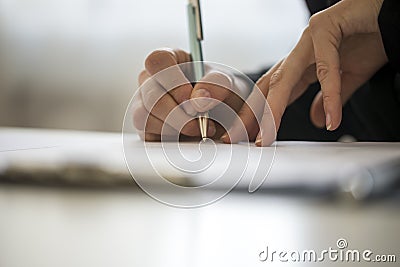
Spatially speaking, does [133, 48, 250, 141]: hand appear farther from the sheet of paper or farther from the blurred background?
the blurred background

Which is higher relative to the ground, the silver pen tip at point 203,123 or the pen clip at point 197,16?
the pen clip at point 197,16

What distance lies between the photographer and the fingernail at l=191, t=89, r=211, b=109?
0.47 meters

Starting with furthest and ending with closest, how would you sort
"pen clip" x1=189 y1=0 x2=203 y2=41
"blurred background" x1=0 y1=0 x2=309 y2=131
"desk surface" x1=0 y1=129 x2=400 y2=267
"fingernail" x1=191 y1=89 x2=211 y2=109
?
"blurred background" x1=0 y1=0 x2=309 y2=131, "pen clip" x1=189 y1=0 x2=203 y2=41, "fingernail" x1=191 y1=89 x2=211 y2=109, "desk surface" x1=0 y1=129 x2=400 y2=267

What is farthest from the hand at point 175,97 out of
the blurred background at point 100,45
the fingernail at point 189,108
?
the blurred background at point 100,45

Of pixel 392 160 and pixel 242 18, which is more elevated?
pixel 242 18

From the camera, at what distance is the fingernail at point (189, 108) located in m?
0.48

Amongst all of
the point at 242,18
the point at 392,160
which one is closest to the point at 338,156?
the point at 392,160

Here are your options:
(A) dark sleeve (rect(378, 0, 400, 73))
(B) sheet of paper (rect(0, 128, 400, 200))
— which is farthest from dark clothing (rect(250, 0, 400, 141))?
(B) sheet of paper (rect(0, 128, 400, 200))

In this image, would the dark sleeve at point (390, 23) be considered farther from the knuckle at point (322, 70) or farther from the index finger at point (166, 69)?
the index finger at point (166, 69)

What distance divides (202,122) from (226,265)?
153mm

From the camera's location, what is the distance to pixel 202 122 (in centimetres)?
47

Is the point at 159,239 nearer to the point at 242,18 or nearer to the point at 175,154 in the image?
the point at 175,154

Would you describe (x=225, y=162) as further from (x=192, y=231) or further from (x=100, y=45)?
(x=100, y=45)

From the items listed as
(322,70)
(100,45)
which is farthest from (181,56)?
(100,45)
